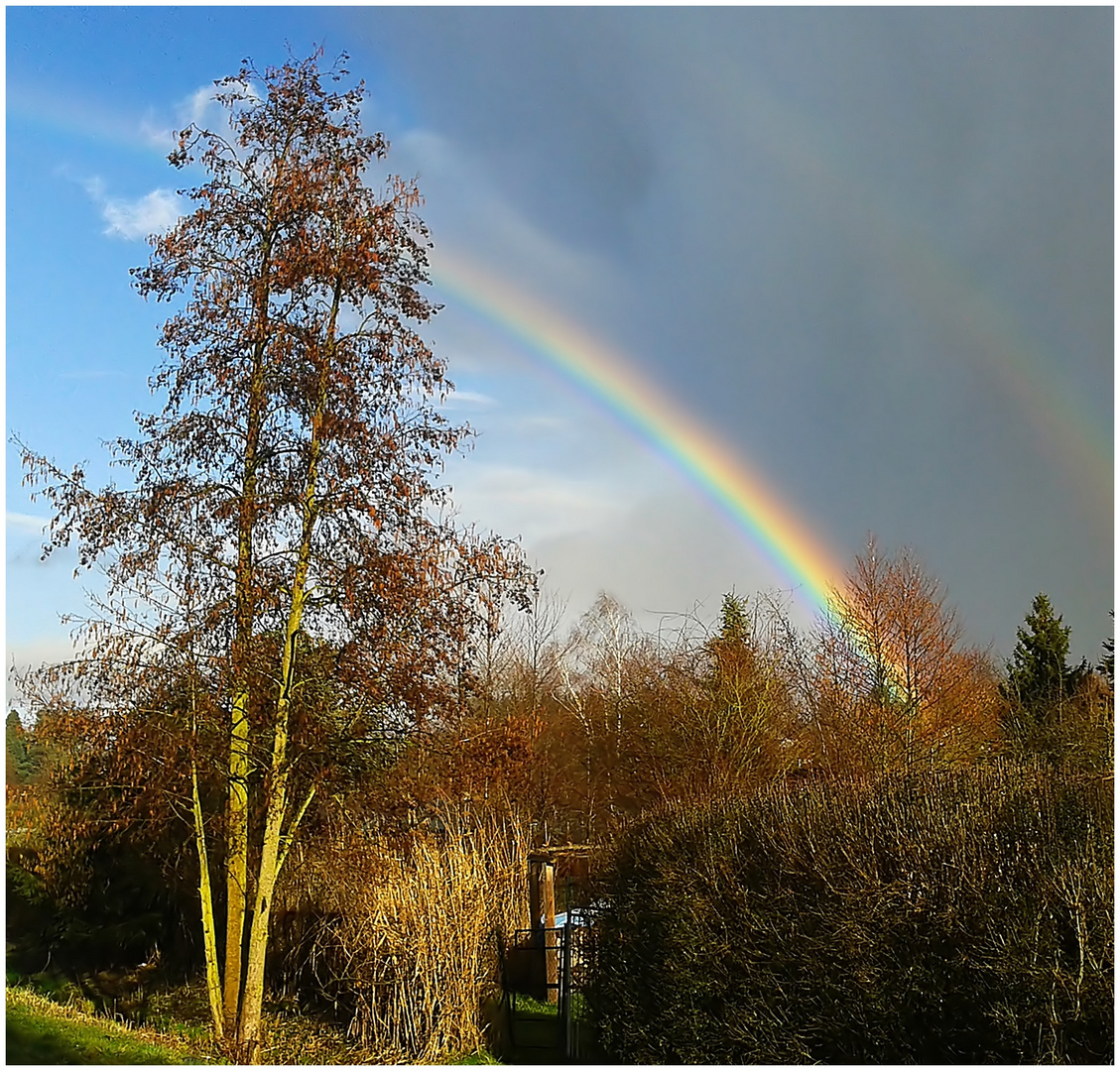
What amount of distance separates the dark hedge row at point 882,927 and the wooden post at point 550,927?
2.67 metres

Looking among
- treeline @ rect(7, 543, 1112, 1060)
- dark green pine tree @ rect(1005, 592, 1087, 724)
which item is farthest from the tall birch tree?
dark green pine tree @ rect(1005, 592, 1087, 724)

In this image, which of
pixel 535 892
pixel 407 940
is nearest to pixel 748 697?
pixel 535 892

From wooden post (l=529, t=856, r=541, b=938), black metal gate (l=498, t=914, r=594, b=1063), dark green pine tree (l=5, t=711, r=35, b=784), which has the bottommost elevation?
black metal gate (l=498, t=914, r=594, b=1063)

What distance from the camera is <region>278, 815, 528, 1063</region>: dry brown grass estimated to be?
8.22 meters

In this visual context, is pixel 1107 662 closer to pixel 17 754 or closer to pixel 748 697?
pixel 748 697

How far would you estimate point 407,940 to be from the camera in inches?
328

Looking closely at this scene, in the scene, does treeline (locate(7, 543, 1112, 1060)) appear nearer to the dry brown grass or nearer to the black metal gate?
the dry brown grass

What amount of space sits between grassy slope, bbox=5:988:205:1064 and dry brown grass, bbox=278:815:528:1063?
1.36 meters

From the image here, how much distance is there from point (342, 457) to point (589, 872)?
4.17 m

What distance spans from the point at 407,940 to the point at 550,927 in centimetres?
178

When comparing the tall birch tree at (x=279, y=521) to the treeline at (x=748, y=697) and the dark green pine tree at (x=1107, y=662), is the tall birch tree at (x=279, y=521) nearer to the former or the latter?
the treeline at (x=748, y=697)

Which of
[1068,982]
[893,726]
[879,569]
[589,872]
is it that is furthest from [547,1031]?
[879,569]

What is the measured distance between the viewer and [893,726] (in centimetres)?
1562

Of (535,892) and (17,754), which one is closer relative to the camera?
(17,754)
